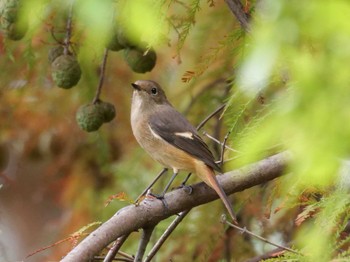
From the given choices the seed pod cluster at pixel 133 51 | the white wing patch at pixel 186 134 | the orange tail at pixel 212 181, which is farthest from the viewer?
the white wing patch at pixel 186 134

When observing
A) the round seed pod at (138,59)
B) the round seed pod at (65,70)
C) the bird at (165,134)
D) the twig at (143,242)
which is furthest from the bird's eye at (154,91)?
the twig at (143,242)

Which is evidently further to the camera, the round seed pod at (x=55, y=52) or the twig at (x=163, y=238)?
the round seed pod at (x=55, y=52)

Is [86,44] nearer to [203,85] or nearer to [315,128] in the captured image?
[203,85]

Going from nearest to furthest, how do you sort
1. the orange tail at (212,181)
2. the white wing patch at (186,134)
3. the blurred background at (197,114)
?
the blurred background at (197,114) < the orange tail at (212,181) < the white wing patch at (186,134)

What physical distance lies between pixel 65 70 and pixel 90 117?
258mm

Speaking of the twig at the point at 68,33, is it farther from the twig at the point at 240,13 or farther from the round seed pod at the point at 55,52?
the twig at the point at 240,13

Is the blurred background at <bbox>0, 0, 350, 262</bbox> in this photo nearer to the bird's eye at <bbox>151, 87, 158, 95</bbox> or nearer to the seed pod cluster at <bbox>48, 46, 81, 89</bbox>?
the seed pod cluster at <bbox>48, 46, 81, 89</bbox>

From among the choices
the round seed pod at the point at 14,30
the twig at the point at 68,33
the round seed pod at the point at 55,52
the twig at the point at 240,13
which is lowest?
the twig at the point at 240,13

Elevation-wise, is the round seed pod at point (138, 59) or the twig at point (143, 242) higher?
the round seed pod at point (138, 59)

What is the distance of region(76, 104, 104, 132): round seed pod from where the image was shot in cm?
404

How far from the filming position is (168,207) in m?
3.29

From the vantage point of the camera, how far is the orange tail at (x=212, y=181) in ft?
11.5

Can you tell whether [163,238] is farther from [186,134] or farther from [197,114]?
[197,114]

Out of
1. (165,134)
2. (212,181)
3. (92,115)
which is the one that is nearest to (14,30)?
(92,115)
